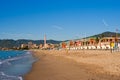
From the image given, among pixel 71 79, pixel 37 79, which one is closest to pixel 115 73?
pixel 71 79

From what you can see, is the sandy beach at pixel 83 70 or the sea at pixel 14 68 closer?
the sandy beach at pixel 83 70

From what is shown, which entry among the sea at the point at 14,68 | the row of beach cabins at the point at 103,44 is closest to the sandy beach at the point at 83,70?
the sea at the point at 14,68

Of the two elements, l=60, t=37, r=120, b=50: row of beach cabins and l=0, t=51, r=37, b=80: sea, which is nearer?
l=0, t=51, r=37, b=80: sea

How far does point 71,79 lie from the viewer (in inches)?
748

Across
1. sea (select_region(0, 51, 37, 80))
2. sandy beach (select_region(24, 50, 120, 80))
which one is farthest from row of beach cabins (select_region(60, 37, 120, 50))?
sandy beach (select_region(24, 50, 120, 80))

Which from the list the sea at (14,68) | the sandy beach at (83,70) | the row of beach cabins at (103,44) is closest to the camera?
the sandy beach at (83,70)

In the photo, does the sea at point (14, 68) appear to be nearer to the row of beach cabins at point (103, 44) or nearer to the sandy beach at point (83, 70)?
the sandy beach at point (83, 70)

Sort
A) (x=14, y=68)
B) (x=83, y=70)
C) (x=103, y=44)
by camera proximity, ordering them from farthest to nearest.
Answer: (x=103, y=44)
(x=14, y=68)
(x=83, y=70)

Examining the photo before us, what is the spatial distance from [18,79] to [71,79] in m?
5.51

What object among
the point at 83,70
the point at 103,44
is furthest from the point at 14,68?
the point at 103,44

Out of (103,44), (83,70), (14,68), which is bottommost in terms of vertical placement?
(14,68)

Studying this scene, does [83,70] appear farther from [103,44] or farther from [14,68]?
[103,44]

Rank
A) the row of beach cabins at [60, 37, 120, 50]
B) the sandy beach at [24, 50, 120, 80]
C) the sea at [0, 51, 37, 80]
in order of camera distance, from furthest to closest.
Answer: the row of beach cabins at [60, 37, 120, 50] → the sea at [0, 51, 37, 80] → the sandy beach at [24, 50, 120, 80]

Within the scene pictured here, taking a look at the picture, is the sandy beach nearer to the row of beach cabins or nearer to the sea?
the sea
